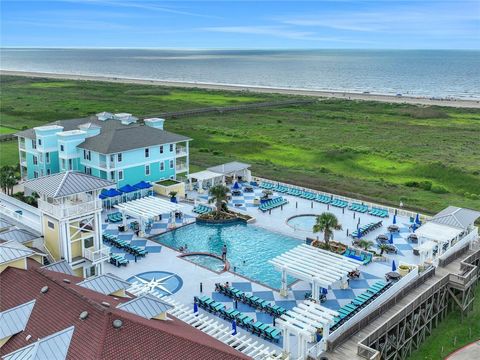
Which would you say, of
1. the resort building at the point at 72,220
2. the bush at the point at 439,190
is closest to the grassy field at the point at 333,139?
the bush at the point at 439,190

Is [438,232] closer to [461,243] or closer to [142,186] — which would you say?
[461,243]

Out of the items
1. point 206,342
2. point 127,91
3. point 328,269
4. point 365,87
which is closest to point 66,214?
point 206,342

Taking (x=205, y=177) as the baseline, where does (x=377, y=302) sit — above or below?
below

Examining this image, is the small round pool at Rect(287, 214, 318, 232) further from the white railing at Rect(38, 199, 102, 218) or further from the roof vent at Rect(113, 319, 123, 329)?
the roof vent at Rect(113, 319, 123, 329)

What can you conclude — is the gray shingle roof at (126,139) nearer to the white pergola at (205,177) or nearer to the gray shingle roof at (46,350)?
the white pergola at (205,177)

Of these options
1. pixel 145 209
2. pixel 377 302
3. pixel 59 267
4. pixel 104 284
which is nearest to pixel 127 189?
pixel 145 209

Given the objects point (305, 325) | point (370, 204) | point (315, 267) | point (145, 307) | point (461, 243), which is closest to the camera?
point (145, 307)

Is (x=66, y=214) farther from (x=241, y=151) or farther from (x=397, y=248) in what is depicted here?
(x=241, y=151)
